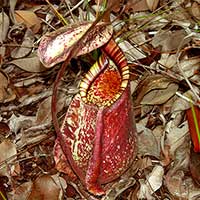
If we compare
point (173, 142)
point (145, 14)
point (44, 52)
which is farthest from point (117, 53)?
point (145, 14)

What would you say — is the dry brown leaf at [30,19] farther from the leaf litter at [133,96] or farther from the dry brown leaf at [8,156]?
the dry brown leaf at [8,156]

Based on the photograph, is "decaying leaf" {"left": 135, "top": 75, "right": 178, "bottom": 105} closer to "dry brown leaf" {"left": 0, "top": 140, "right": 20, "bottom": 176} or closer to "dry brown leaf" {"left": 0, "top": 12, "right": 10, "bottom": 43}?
"dry brown leaf" {"left": 0, "top": 140, "right": 20, "bottom": 176}

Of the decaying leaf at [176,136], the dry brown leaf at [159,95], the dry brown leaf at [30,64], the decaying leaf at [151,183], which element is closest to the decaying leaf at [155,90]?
the dry brown leaf at [159,95]

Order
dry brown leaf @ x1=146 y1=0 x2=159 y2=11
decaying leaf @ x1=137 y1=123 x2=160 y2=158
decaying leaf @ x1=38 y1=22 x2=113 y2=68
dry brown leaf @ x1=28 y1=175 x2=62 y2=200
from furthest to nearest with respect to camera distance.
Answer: dry brown leaf @ x1=146 y1=0 x2=159 y2=11 → decaying leaf @ x1=137 y1=123 x2=160 y2=158 → dry brown leaf @ x1=28 y1=175 x2=62 y2=200 → decaying leaf @ x1=38 y1=22 x2=113 y2=68

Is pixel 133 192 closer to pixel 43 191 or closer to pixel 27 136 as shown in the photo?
pixel 43 191

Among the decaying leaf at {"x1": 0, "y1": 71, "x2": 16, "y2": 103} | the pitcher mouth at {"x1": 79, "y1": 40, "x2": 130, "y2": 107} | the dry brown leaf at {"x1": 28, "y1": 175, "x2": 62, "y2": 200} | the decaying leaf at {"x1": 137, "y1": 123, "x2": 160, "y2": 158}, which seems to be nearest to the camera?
the pitcher mouth at {"x1": 79, "y1": 40, "x2": 130, "y2": 107}

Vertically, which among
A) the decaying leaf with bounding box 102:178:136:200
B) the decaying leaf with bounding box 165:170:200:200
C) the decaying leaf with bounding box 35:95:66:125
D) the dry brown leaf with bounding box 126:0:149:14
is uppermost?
the dry brown leaf with bounding box 126:0:149:14

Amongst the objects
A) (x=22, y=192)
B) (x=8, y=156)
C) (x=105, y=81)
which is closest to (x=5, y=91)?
(x=8, y=156)

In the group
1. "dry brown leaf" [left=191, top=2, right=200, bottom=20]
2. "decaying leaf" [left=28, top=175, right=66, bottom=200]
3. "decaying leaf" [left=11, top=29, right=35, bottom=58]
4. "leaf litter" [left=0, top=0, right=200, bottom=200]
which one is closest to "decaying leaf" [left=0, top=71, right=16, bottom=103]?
"leaf litter" [left=0, top=0, right=200, bottom=200]
